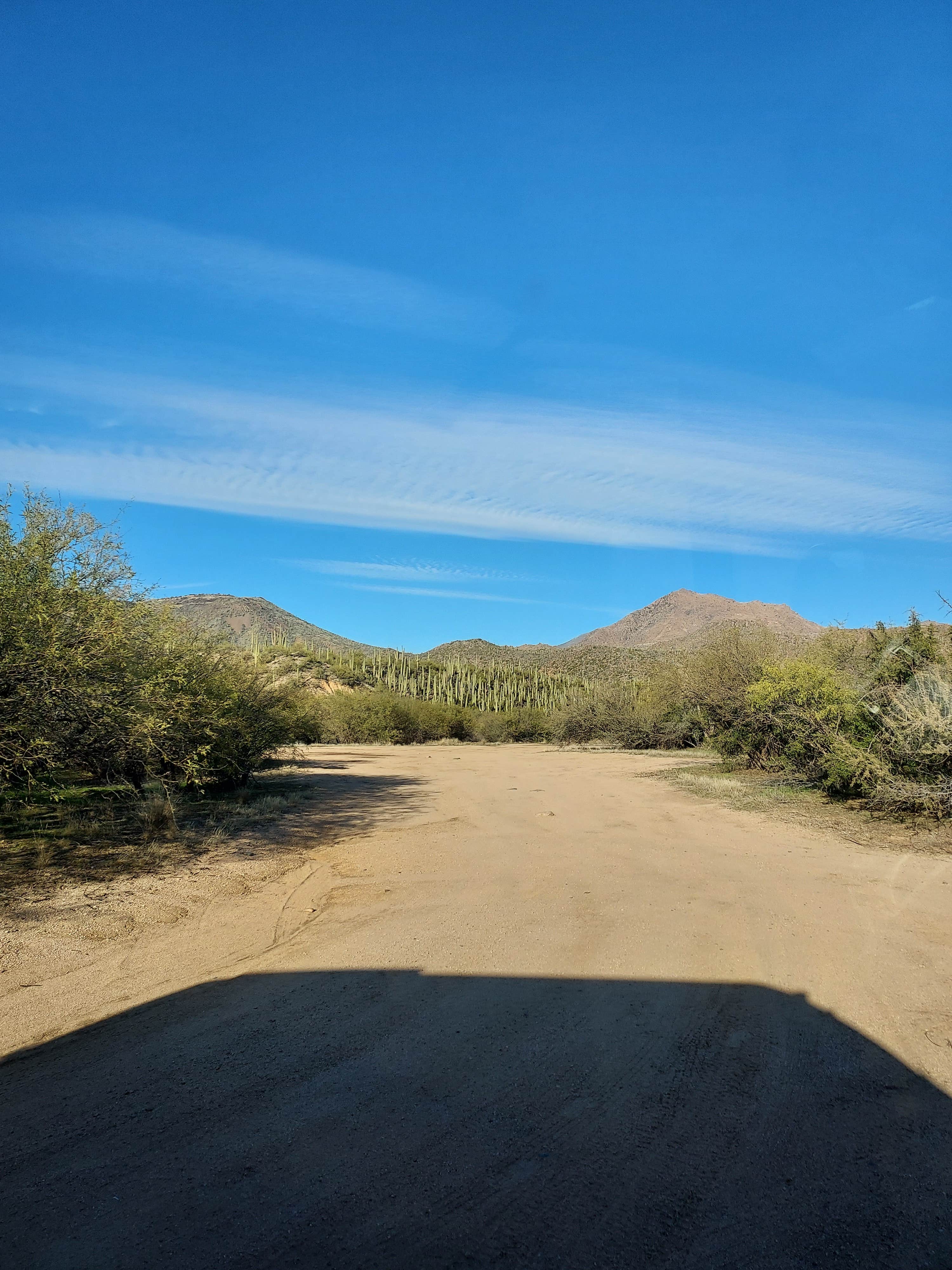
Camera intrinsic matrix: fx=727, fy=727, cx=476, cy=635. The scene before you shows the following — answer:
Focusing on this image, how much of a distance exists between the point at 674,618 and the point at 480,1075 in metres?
144

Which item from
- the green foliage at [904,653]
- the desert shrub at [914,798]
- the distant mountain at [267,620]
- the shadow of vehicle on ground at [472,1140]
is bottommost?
the shadow of vehicle on ground at [472,1140]

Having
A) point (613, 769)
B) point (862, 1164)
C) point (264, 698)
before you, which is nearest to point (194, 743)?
point (264, 698)

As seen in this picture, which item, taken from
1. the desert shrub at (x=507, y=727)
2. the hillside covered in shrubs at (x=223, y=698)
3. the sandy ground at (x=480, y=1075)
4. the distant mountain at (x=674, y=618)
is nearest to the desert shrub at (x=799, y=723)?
the hillside covered in shrubs at (x=223, y=698)

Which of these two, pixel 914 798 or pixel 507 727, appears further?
pixel 507 727

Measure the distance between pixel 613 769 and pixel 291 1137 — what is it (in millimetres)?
22406

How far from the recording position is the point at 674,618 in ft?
467

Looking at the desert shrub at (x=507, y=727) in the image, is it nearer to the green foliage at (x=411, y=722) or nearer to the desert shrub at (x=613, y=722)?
the green foliage at (x=411, y=722)

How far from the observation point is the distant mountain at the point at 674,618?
381 feet

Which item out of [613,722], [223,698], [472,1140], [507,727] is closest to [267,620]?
[507,727]

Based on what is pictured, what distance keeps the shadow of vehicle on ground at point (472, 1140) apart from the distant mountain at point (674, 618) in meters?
98.7

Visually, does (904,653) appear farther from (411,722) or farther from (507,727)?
(507,727)

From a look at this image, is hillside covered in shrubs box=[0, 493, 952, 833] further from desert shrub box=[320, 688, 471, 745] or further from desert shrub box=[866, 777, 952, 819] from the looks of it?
desert shrub box=[320, 688, 471, 745]

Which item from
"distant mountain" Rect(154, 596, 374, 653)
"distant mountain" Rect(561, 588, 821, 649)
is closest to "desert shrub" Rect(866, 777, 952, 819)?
"distant mountain" Rect(154, 596, 374, 653)

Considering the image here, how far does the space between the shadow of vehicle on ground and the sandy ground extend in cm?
1
